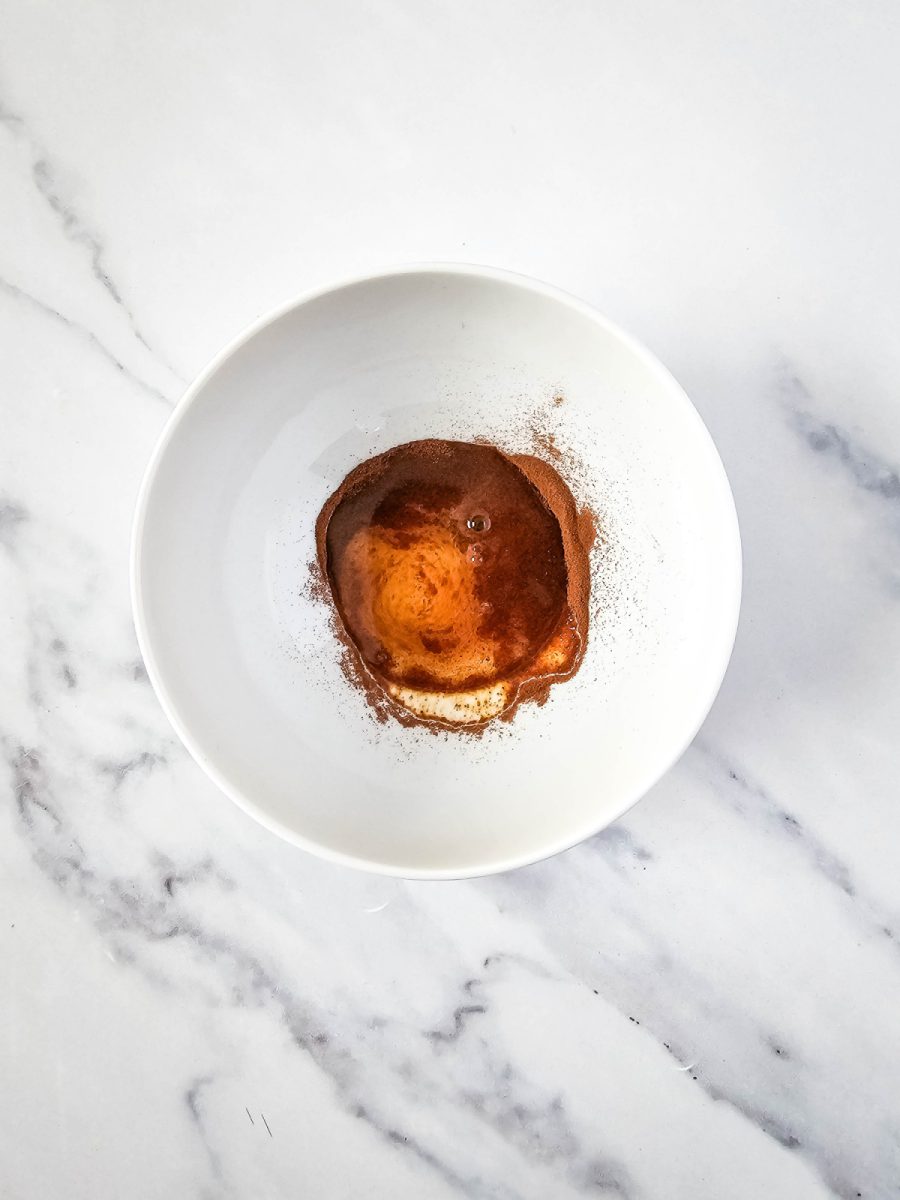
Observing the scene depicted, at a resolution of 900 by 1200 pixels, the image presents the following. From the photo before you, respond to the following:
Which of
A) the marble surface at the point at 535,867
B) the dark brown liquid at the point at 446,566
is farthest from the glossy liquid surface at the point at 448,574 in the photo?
the marble surface at the point at 535,867

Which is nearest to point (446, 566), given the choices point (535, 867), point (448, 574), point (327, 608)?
point (448, 574)

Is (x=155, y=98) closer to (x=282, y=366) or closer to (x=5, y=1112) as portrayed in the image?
(x=282, y=366)

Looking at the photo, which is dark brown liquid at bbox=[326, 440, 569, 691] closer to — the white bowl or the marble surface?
the white bowl

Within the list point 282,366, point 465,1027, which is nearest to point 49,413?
point 282,366

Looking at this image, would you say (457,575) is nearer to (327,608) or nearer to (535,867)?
(327,608)

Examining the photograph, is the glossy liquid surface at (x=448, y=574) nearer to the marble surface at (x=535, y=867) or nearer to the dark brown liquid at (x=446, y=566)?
the dark brown liquid at (x=446, y=566)

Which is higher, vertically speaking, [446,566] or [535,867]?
[446,566]
